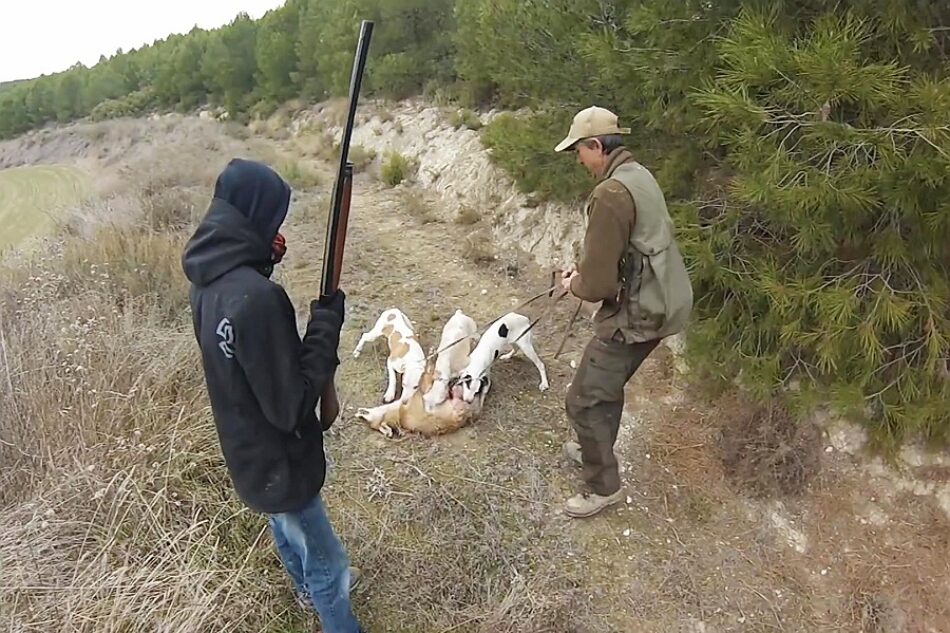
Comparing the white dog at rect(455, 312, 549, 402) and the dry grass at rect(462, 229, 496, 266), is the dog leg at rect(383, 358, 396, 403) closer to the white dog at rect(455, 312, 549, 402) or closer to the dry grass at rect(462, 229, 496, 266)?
the white dog at rect(455, 312, 549, 402)

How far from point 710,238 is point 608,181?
153cm

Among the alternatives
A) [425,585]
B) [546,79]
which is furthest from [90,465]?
[546,79]

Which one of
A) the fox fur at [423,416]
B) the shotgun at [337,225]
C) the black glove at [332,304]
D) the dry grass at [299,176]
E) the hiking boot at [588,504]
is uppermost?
the shotgun at [337,225]

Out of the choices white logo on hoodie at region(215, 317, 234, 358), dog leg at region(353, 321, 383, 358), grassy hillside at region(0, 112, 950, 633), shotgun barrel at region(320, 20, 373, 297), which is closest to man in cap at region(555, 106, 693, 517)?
grassy hillside at region(0, 112, 950, 633)

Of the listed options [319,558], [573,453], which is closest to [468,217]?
[573,453]

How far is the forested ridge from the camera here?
9.79 feet

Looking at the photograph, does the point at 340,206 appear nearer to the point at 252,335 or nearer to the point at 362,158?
the point at 252,335

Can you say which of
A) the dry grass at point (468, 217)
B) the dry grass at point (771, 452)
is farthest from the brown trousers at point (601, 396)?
the dry grass at point (468, 217)

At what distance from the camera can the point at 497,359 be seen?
495cm

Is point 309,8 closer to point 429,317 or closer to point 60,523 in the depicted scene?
point 429,317

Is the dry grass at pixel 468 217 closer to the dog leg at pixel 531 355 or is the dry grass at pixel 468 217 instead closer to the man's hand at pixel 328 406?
the dog leg at pixel 531 355

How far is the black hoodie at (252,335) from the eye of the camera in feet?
6.51

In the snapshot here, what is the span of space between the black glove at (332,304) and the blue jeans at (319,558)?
2.45 feet

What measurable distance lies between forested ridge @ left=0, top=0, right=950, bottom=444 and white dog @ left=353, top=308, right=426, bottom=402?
1941mm
